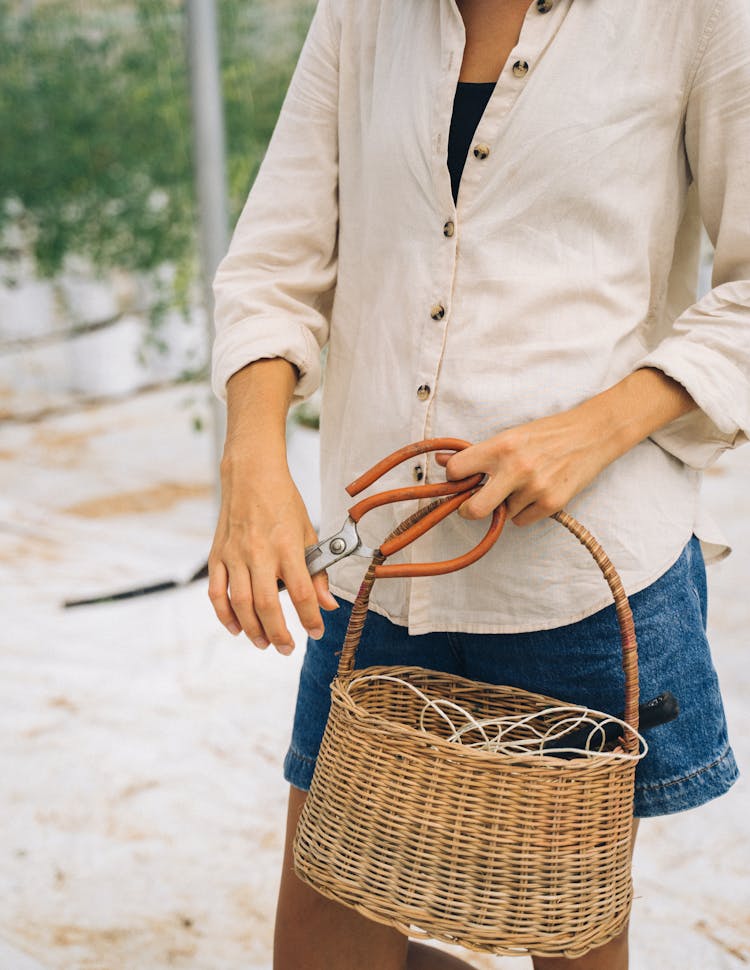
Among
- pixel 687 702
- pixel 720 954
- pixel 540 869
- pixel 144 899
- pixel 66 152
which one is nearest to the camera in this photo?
pixel 540 869

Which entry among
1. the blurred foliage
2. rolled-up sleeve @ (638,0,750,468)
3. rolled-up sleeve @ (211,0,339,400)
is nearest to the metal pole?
the blurred foliage

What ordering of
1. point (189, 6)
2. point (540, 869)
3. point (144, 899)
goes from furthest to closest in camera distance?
point (189, 6)
point (144, 899)
point (540, 869)

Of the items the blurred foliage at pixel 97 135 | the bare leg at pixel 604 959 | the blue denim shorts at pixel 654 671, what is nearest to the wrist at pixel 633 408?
the blue denim shorts at pixel 654 671

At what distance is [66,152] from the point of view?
4.61 metres

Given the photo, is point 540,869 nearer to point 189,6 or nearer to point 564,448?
point 564,448

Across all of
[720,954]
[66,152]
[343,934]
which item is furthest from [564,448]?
[66,152]

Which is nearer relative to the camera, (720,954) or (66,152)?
(720,954)

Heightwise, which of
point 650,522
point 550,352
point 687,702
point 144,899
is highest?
point 550,352

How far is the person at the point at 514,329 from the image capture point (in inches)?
33.6

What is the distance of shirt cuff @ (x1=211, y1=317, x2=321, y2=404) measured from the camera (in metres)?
0.94

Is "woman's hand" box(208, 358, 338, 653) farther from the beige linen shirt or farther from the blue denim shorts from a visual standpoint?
the blue denim shorts

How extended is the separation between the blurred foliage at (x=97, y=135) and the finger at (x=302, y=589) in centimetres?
341

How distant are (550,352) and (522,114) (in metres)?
0.19

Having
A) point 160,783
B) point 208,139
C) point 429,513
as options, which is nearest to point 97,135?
point 208,139
